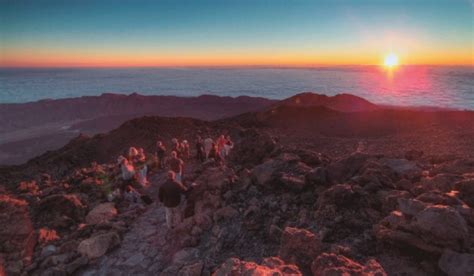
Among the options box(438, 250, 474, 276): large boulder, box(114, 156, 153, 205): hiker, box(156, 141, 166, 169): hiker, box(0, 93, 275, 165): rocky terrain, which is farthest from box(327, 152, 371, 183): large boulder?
box(0, 93, 275, 165): rocky terrain

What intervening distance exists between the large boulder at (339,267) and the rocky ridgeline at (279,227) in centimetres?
1

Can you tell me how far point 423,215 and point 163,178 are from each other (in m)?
8.15

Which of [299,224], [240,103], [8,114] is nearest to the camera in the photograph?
[299,224]

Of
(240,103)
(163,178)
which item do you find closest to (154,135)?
(163,178)

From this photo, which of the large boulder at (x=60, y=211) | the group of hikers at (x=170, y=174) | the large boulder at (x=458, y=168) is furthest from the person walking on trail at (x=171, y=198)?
the large boulder at (x=458, y=168)

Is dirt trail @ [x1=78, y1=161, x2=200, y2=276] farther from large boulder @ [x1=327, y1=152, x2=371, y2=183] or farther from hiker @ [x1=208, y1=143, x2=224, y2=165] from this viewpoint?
hiker @ [x1=208, y1=143, x2=224, y2=165]

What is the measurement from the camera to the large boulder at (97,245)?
587 centimetres

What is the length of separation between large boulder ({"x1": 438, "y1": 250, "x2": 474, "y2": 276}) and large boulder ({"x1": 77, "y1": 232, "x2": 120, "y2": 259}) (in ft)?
17.6

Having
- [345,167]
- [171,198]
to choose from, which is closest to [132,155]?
[171,198]

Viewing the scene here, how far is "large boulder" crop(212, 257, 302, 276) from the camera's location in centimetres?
355

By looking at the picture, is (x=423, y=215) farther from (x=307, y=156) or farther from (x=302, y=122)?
(x=302, y=122)

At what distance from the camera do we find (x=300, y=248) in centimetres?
435

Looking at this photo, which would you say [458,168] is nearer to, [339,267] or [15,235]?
[339,267]

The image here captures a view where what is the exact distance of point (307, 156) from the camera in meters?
8.44
